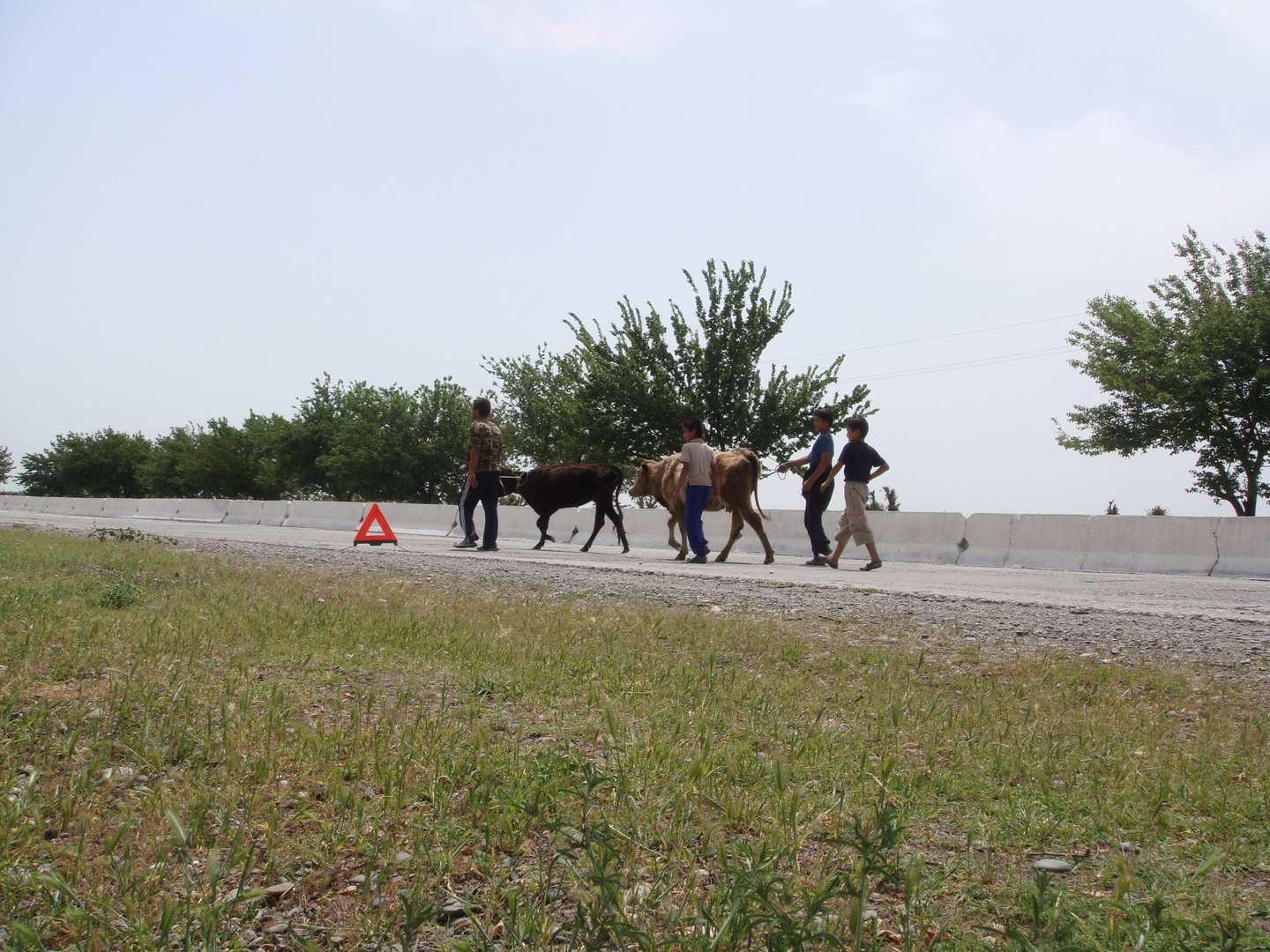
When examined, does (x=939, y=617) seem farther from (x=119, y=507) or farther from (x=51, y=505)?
(x=51, y=505)

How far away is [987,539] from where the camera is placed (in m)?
16.5

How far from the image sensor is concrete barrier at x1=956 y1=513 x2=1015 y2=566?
1625cm

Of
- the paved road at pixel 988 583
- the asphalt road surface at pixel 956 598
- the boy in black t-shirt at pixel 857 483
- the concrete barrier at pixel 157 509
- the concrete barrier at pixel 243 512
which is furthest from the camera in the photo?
the concrete barrier at pixel 157 509

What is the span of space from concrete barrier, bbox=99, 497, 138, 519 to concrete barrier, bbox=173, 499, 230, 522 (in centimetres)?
469

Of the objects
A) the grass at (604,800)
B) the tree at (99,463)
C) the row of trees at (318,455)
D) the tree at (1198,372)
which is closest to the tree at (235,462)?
the row of trees at (318,455)

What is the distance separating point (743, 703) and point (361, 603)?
3.91 meters

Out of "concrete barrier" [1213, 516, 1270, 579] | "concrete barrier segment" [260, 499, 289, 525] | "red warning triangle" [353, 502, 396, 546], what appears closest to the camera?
"concrete barrier" [1213, 516, 1270, 579]

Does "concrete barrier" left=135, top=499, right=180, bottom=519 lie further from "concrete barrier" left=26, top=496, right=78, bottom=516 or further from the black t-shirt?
the black t-shirt

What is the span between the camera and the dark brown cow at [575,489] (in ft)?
60.5

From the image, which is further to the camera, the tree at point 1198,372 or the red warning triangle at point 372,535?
the tree at point 1198,372

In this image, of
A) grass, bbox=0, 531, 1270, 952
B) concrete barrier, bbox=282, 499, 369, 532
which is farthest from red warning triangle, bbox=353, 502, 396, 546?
grass, bbox=0, 531, 1270, 952

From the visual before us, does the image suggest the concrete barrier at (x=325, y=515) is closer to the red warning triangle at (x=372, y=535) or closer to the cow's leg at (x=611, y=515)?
the red warning triangle at (x=372, y=535)

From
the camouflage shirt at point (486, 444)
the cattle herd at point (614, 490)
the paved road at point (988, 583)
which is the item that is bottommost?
the paved road at point (988, 583)

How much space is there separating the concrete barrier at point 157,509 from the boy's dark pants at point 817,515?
33.8 m
